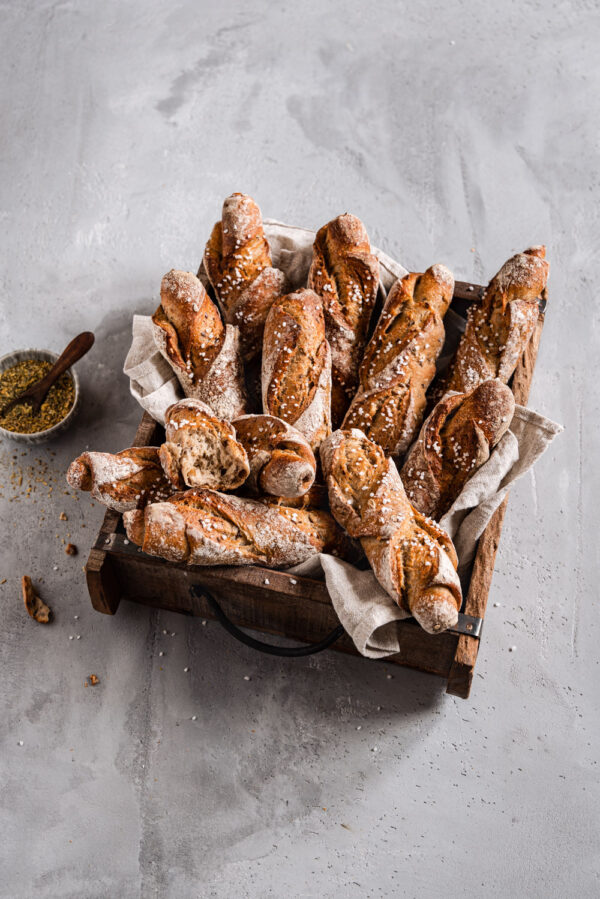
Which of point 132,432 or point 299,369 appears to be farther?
point 132,432

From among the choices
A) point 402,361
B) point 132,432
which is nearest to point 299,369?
point 402,361

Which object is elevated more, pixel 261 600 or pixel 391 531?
pixel 391 531

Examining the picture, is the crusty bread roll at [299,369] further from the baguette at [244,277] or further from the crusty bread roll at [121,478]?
the crusty bread roll at [121,478]

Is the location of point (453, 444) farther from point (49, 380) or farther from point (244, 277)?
point (49, 380)

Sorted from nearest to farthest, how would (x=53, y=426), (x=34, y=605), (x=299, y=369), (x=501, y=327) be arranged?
(x=299, y=369)
(x=501, y=327)
(x=34, y=605)
(x=53, y=426)

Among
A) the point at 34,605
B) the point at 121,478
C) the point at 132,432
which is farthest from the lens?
the point at 132,432

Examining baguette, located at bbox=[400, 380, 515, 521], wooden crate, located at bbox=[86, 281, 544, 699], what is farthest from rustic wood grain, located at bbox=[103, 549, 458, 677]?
baguette, located at bbox=[400, 380, 515, 521]

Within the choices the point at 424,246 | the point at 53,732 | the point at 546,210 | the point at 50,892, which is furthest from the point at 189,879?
the point at 546,210
